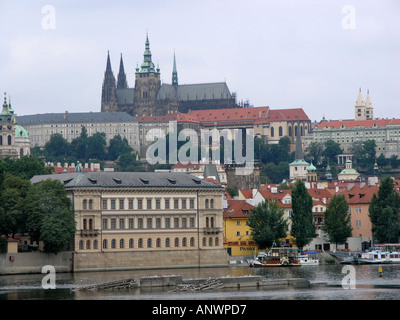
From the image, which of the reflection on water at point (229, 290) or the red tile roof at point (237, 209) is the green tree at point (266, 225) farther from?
the reflection on water at point (229, 290)

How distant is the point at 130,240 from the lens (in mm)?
111688

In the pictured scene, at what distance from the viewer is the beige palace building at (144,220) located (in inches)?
4306

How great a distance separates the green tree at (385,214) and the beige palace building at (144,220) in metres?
17.6

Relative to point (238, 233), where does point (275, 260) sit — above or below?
below

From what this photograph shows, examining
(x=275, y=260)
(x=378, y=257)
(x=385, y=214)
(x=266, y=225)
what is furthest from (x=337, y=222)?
(x=275, y=260)

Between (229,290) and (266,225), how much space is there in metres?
38.0

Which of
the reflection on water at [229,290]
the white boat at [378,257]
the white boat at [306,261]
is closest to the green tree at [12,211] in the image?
the reflection on water at [229,290]

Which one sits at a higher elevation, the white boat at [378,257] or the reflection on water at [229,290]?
the white boat at [378,257]

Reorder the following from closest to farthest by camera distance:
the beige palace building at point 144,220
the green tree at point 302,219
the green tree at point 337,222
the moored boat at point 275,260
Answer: the beige palace building at point 144,220
the moored boat at point 275,260
the green tree at point 302,219
the green tree at point 337,222

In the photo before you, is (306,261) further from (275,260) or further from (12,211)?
(12,211)

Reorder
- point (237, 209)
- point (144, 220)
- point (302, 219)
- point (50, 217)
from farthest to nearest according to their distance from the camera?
point (237, 209), point (302, 219), point (144, 220), point (50, 217)

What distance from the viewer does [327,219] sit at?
129m

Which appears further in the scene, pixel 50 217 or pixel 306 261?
pixel 306 261
